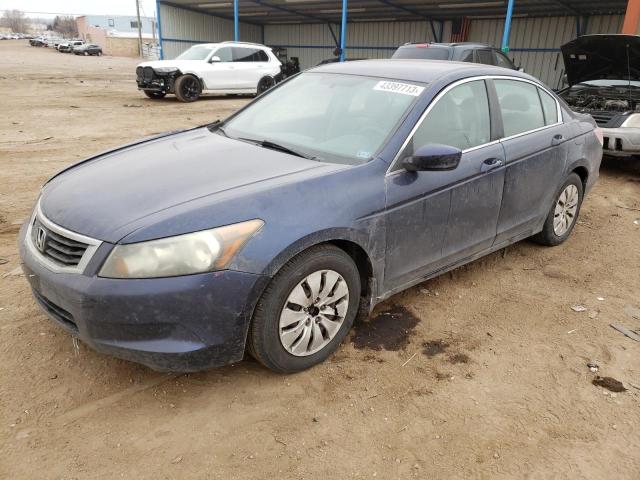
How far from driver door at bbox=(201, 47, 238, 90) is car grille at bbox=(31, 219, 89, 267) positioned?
42.6ft

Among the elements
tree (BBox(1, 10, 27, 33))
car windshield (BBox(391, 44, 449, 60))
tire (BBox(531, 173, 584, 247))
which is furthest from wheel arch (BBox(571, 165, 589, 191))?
tree (BBox(1, 10, 27, 33))

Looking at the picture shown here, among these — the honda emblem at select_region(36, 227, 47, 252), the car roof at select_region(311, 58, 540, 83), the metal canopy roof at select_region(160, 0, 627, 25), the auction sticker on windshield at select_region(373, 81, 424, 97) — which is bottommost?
the honda emblem at select_region(36, 227, 47, 252)

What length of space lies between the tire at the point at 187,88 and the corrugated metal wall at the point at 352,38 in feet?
45.4

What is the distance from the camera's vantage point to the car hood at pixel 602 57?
6699mm

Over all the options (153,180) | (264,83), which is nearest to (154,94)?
(264,83)

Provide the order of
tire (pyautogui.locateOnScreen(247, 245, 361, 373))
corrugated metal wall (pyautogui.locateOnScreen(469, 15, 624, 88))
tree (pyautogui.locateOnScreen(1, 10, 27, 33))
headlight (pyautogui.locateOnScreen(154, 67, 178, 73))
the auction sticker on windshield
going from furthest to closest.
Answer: tree (pyautogui.locateOnScreen(1, 10, 27, 33)) < corrugated metal wall (pyautogui.locateOnScreen(469, 15, 624, 88)) < headlight (pyautogui.locateOnScreen(154, 67, 178, 73)) < the auction sticker on windshield < tire (pyautogui.locateOnScreen(247, 245, 361, 373))

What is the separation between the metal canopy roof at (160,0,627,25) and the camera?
18297 mm

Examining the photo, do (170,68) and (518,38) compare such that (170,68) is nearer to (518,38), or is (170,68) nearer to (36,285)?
(36,285)

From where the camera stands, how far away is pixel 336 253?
2703 mm

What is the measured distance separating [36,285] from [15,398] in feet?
1.85

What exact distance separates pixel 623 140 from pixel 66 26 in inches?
4628

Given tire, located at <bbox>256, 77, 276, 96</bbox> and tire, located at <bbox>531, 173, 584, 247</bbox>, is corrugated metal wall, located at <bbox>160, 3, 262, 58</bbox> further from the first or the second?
tire, located at <bbox>531, 173, 584, 247</bbox>

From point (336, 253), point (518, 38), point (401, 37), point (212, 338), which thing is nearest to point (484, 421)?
point (336, 253)

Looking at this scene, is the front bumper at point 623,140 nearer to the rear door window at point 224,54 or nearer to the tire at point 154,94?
the rear door window at point 224,54
